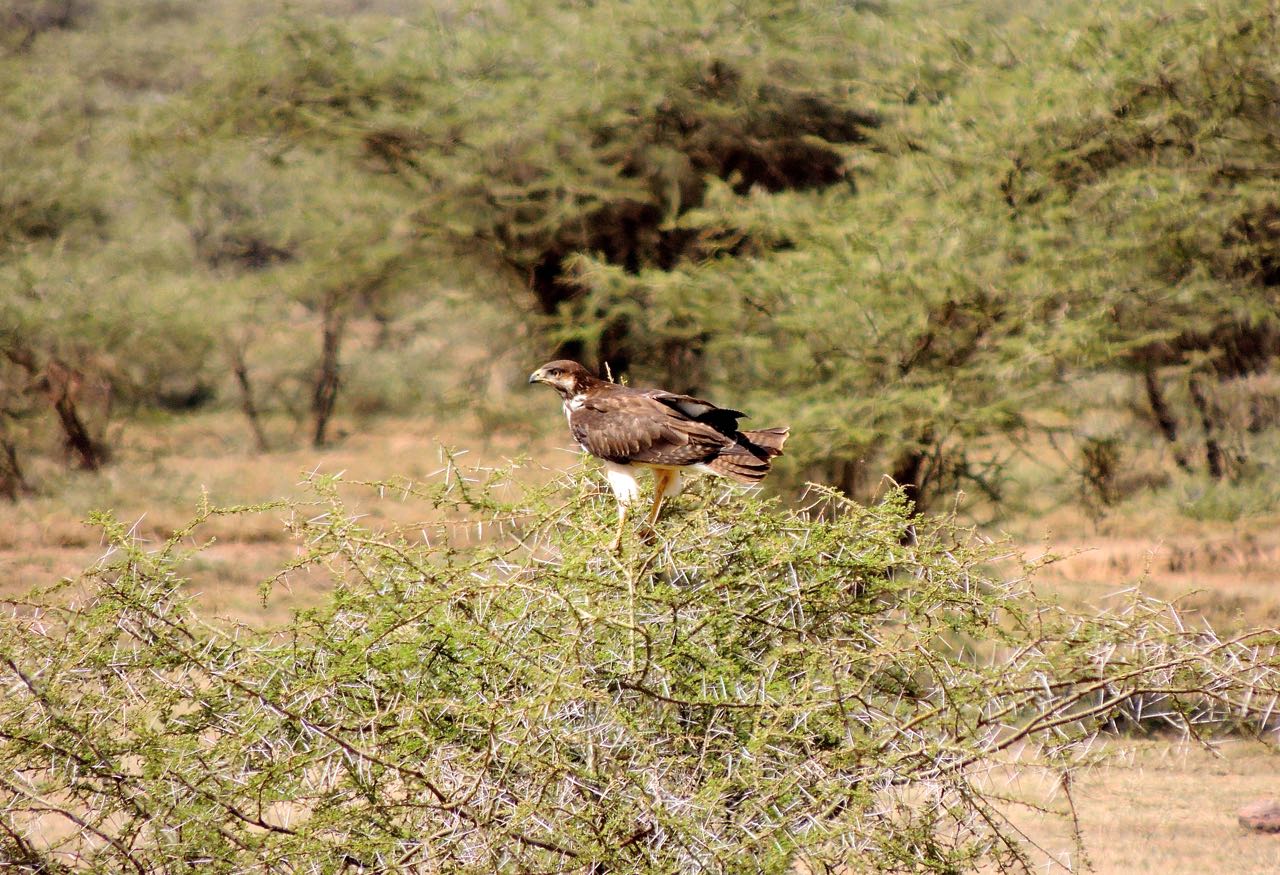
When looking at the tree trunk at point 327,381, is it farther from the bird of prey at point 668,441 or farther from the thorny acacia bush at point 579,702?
the thorny acacia bush at point 579,702

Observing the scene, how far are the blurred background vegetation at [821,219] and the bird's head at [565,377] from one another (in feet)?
15.7

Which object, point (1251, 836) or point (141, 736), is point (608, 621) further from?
point (1251, 836)

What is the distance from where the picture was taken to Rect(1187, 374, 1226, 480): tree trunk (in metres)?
13.3

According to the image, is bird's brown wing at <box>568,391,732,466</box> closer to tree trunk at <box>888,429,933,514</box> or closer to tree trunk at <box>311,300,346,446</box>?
tree trunk at <box>888,429,933,514</box>

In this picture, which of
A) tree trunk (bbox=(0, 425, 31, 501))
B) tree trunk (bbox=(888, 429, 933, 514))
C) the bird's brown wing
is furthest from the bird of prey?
tree trunk (bbox=(0, 425, 31, 501))

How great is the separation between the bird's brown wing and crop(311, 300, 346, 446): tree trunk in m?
21.7

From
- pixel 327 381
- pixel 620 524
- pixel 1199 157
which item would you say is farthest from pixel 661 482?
pixel 327 381

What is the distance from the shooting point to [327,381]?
27.0m

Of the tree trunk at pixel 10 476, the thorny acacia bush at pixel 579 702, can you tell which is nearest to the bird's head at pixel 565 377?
the thorny acacia bush at pixel 579 702

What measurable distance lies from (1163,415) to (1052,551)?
7.50 meters

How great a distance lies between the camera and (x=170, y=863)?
125 inches

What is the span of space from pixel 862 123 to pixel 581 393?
30.1ft

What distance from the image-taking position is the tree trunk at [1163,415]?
1380cm

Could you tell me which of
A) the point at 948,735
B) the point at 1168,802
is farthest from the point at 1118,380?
the point at 948,735
